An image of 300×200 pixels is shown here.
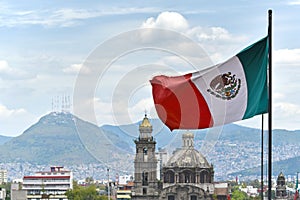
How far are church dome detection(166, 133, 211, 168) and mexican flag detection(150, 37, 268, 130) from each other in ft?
339

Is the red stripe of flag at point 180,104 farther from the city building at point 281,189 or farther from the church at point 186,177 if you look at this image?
the city building at point 281,189

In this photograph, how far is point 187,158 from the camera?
131m

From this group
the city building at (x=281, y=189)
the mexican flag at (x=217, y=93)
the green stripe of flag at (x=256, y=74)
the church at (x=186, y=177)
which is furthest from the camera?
the church at (x=186, y=177)

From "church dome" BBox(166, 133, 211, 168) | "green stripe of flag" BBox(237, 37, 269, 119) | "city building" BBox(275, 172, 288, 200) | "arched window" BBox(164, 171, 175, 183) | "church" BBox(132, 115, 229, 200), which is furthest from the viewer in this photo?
"arched window" BBox(164, 171, 175, 183)

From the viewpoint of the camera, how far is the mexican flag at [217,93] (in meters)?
22.0

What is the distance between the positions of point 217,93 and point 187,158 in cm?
10869

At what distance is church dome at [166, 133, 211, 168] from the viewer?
421ft

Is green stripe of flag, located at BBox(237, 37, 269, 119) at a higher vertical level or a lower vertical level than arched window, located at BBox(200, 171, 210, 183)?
lower

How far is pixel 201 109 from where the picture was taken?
2345cm

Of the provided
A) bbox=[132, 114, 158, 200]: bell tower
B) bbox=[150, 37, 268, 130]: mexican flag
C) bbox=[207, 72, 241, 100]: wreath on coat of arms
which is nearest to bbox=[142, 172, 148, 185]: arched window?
bbox=[132, 114, 158, 200]: bell tower

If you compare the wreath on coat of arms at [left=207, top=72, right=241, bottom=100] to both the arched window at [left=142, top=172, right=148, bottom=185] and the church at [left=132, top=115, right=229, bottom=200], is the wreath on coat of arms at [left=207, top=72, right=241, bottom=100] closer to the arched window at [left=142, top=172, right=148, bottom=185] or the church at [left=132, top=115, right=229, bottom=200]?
the arched window at [left=142, top=172, right=148, bottom=185]

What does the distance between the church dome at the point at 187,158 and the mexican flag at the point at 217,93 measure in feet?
339

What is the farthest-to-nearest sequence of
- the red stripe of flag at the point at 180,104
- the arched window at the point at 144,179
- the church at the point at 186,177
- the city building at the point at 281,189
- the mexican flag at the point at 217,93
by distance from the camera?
the church at the point at 186,177, the city building at the point at 281,189, the arched window at the point at 144,179, the red stripe of flag at the point at 180,104, the mexican flag at the point at 217,93

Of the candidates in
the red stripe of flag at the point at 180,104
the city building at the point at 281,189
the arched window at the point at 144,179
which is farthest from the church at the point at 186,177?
the red stripe of flag at the point at 180,104
